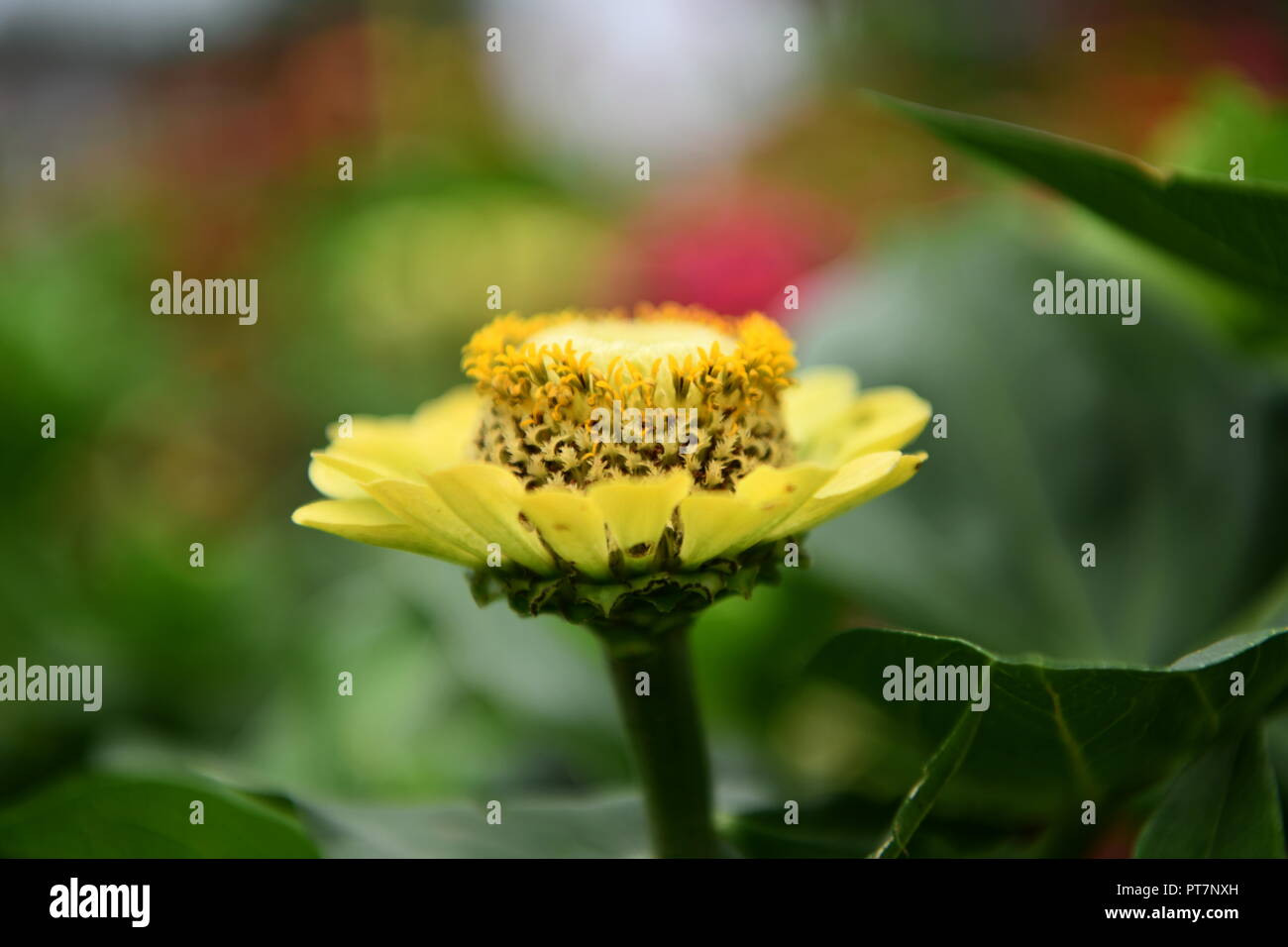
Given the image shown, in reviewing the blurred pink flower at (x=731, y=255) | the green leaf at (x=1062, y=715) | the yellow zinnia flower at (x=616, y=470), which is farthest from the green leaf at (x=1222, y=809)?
the blurred pink flower at (x=731, y=255)

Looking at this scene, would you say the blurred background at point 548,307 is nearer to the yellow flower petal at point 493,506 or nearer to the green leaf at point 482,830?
the green leaf at point 482,830

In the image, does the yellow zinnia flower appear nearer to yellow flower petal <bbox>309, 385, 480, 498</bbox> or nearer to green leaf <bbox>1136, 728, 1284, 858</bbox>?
yellow flower petal <bbox>309, 385, 480, 498</bbox>

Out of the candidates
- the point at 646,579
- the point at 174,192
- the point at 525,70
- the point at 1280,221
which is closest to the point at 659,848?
the point at 646,579

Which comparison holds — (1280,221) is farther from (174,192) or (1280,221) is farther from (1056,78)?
(174,192)

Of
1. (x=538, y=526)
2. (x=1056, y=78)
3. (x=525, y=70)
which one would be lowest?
(x=538, y=526)

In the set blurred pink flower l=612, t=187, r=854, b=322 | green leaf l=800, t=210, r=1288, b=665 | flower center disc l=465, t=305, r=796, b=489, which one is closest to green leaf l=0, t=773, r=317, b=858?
flower center disc l=465, t=305, r=796, b=489

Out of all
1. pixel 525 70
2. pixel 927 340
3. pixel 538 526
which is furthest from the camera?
pixel 525 70

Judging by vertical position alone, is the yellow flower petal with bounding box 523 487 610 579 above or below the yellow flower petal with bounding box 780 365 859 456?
below
